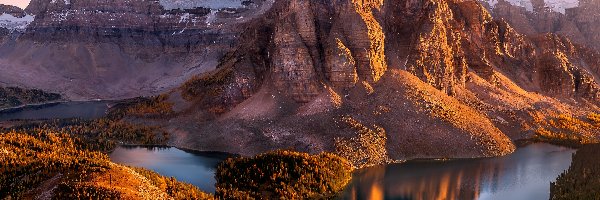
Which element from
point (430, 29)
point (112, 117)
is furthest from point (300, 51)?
point (112, 117)

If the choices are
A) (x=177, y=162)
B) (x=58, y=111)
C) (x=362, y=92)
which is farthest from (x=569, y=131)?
(x=58, y=111)

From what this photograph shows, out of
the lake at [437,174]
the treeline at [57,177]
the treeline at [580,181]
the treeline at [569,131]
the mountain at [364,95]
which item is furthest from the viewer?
the treeline at [569,131]

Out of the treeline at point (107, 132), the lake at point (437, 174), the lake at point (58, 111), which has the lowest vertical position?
the lake at point (58, 111)

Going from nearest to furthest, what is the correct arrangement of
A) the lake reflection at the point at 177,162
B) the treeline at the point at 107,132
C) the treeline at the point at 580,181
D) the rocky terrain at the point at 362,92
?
the treeline at the point at 580,181 → the lake reflection at the point at 177,162 → the rocky terrain at the point at 362,92 → the treeline at the point at 107,132

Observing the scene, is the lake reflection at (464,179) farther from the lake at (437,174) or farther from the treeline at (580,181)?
the treeline at (580,181)

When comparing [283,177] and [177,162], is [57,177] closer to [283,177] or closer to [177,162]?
[283,177]

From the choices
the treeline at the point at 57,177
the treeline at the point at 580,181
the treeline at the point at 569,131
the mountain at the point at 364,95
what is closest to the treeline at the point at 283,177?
the treeline at the point at 57,177

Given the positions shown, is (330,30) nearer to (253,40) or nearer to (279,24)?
(279,24)
